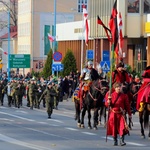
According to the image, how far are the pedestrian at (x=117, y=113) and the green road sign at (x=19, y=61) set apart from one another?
4444cm

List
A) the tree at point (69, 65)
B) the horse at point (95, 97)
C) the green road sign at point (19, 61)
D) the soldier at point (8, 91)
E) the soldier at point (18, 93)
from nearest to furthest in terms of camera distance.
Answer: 1. the horse at point (95, 97)
2. the soldier at point (18, 93)
3. the soldier at point (8, 91)
4. the tree at point (69, 65)
5. the green road sign at point (19, 61)

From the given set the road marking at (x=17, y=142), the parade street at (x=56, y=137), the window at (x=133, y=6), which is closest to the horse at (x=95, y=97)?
the parade street at (x=56, y=137)

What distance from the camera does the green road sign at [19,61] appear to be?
6425 cm

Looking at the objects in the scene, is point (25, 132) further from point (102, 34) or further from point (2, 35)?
point (2, 35)

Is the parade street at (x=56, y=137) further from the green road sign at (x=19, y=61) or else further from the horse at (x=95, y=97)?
the green road sign at (x=19, y=61)

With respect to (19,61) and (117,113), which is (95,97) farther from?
(19,61)

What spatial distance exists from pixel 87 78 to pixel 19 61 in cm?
3931

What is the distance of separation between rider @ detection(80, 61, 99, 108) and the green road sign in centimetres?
3772

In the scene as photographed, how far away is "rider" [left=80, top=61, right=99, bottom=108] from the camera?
25.8 meters

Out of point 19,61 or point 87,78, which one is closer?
point 87,78

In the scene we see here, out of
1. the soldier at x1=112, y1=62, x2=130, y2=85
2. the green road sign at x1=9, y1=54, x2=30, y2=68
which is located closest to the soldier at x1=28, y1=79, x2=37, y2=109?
the soldier at x1=112, y1=62, x2=130, y2=85

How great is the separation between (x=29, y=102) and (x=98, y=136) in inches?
866

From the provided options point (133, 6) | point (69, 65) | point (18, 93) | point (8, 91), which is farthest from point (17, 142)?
point (69, 65)

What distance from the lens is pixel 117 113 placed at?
20.0 metres
